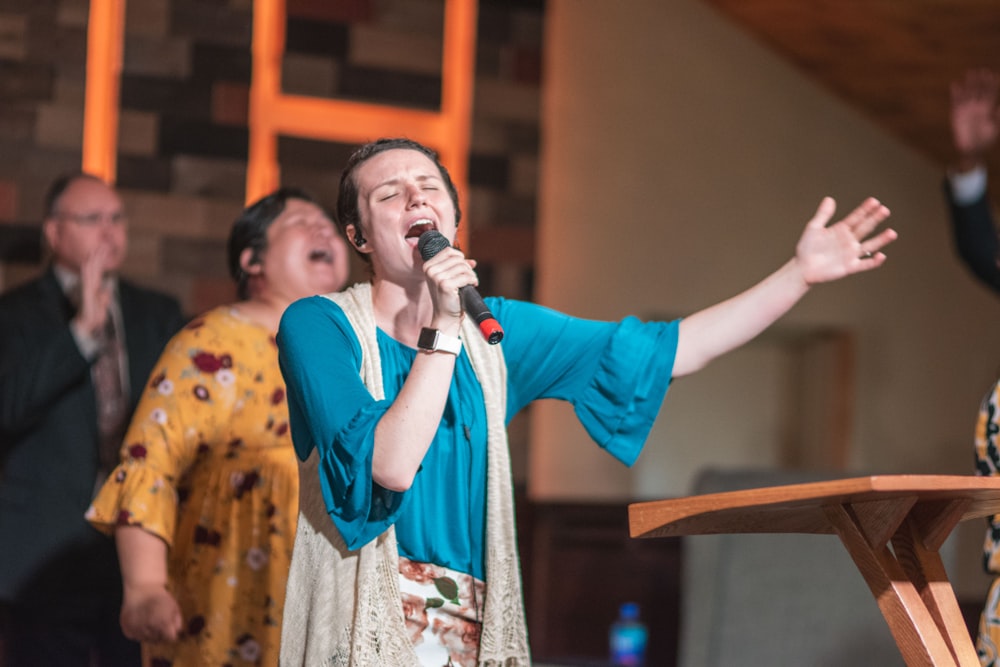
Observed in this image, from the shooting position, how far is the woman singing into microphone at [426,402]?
5.18 feet

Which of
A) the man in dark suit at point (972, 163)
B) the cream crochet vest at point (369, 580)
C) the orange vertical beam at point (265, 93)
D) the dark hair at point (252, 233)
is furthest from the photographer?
the orange vertical beam at point (265, 93)

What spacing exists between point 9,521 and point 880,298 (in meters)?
4.20

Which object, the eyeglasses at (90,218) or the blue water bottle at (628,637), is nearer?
the eyeglasses at (90,218)

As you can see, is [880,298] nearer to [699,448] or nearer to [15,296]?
[699,448]

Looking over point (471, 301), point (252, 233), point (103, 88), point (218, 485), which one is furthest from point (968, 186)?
point (103, 88)

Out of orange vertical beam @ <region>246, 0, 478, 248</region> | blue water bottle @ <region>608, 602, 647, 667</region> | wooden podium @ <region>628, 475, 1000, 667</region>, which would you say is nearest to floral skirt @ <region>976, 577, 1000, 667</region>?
wooden podium @ <region>628, 475, 1000, 667</region>

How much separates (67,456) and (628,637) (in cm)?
261

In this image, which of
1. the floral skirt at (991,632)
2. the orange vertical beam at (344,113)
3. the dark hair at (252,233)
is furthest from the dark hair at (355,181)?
the orange vertical beam at (344,113)

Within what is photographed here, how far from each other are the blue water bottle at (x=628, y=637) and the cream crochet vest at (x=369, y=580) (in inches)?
132

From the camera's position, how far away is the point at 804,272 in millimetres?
1803

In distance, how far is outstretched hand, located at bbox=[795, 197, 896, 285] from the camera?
5.85ft

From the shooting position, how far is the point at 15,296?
3365mm

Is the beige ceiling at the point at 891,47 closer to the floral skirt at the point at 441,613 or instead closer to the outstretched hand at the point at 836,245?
the outstretched hand at the point at 836,245

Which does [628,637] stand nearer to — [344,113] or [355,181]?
[344,113]
